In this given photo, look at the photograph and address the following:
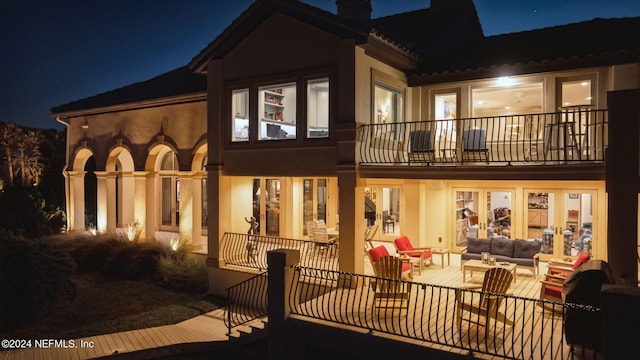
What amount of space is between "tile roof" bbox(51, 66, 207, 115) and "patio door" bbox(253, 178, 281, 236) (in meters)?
4.25

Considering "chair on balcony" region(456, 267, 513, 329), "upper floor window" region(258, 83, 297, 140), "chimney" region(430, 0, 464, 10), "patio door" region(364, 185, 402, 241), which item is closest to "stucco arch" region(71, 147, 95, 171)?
"upper floor window" region(258, 83, 297, 140)

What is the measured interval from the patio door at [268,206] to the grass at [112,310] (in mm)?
4104

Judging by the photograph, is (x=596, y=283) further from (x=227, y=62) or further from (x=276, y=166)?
(x=227, y=62)

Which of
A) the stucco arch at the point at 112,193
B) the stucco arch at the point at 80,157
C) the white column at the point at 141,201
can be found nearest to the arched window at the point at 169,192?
the stucco arch at the point at 112,193

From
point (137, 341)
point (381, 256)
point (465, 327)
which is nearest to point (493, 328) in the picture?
point (465, 327)

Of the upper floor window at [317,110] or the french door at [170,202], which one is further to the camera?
the french door at [170,202]

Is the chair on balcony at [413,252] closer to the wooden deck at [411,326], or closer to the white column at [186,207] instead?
the wooden deck at [411,326]

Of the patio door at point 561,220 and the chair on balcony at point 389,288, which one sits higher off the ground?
the patio door at point 561,220

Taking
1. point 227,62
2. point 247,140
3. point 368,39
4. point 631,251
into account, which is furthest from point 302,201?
point 631,251

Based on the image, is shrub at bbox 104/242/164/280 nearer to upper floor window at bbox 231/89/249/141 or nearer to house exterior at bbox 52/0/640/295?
house exterior at bbox 52/0/640/295

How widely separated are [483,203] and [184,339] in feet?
31.4

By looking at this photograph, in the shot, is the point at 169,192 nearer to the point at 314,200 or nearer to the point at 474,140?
the point at 314,200

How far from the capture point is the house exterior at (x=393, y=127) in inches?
442

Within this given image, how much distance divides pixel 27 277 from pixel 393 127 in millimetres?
11421
